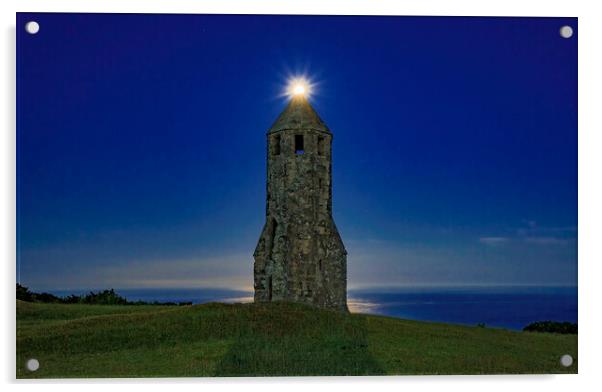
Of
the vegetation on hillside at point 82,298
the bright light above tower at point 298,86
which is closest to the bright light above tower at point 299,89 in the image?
the bright light above tower at point 298,86

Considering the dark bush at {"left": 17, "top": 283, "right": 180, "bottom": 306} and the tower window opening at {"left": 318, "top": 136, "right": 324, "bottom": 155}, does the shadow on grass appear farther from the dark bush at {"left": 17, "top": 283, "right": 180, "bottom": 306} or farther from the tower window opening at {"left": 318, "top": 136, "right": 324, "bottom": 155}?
the tower window opening at {"left": 318, "top": 136, "right": 324, "bottom": 155}

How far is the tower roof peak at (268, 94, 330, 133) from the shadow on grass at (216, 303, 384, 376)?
4.33 m

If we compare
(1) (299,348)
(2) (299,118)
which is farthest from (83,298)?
(2) (299,118)

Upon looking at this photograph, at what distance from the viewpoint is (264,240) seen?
1947 cm

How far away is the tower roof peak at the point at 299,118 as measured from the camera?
16834 millimetres

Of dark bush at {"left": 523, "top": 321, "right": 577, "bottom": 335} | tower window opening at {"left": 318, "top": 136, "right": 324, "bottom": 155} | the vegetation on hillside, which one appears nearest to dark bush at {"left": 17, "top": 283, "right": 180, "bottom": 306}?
the vegetation on hillside

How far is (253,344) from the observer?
49.8 ft

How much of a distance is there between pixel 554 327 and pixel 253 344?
18.9 feet

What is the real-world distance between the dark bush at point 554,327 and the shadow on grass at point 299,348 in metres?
3.29

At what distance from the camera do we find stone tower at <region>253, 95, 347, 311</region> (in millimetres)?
19750

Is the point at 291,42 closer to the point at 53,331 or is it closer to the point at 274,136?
the point at 274,136

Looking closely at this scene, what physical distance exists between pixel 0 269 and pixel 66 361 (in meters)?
2.05

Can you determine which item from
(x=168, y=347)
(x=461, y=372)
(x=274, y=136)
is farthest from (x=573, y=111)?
(x=168, y=347)

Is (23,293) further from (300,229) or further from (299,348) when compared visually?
(300,229)
